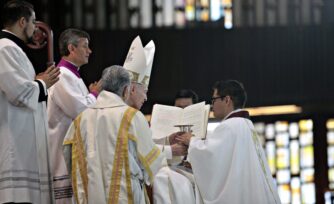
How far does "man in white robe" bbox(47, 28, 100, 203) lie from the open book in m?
0.60

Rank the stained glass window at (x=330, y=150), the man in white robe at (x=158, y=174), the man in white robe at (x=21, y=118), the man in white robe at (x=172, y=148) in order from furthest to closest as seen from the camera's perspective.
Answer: the stained glass window at (x=330, y=150), the man in white robe at (x=172, y=148), the man in white robe at (x=158, y=174), the man in white robe at (x=21, y=118)

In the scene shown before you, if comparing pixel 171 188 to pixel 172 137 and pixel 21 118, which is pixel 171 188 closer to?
pixel 172 137

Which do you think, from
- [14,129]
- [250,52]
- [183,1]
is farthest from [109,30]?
[14,129]

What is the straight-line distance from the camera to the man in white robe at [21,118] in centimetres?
498

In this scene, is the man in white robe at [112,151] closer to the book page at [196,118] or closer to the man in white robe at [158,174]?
the man in white robe at [158,174]

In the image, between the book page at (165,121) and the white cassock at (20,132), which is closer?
the white cassock at (20,132)

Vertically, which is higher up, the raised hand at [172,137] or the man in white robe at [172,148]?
the raised hand at [172,137]

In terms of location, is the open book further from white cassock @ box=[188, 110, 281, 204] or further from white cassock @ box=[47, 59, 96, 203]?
white cassock @ box=[47, 59, 96, 203]

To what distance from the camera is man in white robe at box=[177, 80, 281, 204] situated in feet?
19.0

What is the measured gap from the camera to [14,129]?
16.6 feet

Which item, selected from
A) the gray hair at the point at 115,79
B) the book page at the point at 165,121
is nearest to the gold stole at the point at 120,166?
the gray hair at the point at 115,79

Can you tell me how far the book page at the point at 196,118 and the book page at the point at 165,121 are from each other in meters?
0.11

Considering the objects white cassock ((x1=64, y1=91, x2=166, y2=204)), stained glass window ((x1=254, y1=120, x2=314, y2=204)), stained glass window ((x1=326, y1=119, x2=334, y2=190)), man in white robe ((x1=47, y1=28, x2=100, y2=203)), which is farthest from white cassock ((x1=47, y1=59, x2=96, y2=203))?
stained glass window ((x1=326, y1=119, x2=334, y2=190))

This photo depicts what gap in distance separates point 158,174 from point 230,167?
1.96 ft
